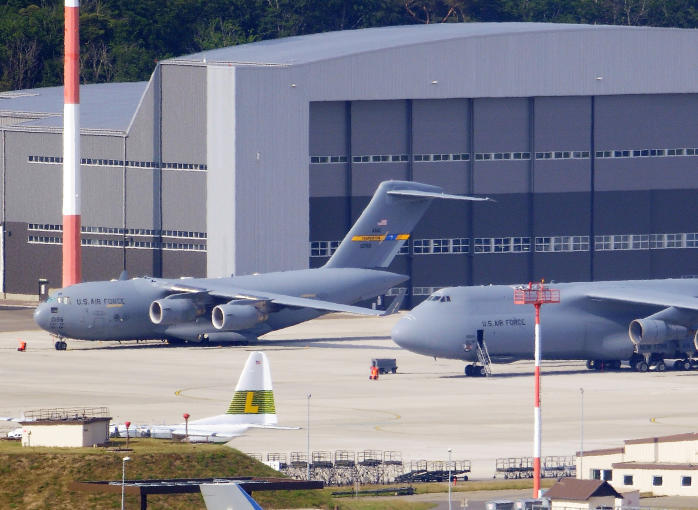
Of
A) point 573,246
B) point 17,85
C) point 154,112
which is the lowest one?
point 573,246

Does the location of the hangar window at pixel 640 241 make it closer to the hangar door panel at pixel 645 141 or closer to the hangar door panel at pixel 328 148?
the hangar door panel at pixel 645 141

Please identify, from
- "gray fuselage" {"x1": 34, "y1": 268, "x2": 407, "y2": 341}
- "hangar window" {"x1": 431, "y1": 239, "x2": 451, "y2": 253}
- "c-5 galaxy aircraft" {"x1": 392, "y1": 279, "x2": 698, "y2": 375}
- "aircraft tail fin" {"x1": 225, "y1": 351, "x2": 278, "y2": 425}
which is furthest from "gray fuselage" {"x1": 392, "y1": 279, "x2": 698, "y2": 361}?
"hangar window" {"x1": 431, "y1": 239, "x2": 451, "y2": 253}

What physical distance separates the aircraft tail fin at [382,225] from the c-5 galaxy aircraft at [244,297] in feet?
0.16

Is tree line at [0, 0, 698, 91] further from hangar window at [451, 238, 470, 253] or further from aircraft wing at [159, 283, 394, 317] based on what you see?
aircraft wing at [159, 283, 394, 317]

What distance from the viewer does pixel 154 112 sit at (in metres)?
106

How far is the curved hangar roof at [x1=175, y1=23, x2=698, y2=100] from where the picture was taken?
10519 centimetres

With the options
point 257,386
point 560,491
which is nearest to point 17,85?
point 257,386

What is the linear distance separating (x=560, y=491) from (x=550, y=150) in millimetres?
63766

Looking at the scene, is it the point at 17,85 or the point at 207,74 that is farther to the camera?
the point at 17,85

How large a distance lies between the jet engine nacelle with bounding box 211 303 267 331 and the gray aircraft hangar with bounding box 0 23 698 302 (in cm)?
1477

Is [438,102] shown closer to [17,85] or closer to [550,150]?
[550,150]

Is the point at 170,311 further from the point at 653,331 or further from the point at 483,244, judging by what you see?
the point at 483,244

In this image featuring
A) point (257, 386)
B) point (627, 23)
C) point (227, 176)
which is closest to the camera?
point (257, 386)

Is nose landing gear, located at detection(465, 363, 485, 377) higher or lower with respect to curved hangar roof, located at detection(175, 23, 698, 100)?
lower
